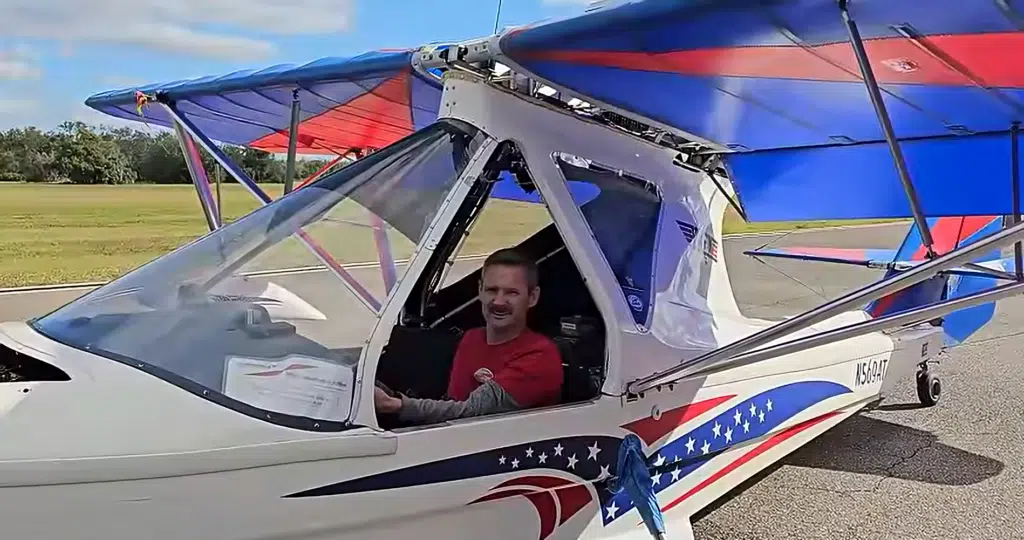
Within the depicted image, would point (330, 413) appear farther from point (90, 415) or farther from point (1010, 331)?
point (1010, 331)

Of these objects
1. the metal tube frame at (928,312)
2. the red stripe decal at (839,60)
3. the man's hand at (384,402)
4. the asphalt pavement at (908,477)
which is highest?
the red stripe decal at (839,60)

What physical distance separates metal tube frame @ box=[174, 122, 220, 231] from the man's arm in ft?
10.5

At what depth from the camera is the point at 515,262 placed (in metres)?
3.07

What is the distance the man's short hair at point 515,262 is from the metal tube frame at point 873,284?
537mm

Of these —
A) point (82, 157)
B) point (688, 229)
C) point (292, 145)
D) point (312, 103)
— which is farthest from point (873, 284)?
point (82, 157)

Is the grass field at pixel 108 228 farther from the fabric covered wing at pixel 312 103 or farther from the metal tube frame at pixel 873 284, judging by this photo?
the metal tube frame at pixel 873 284

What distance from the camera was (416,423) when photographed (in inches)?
107

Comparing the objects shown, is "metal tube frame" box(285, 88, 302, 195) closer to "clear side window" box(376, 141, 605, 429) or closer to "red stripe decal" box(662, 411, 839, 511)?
"clear side window" box(376, 141, 605, 429)

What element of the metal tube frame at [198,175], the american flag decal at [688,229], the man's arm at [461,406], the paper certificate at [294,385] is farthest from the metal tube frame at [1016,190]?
the metal tube frame at [198,175]

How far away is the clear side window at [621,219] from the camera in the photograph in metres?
3.25

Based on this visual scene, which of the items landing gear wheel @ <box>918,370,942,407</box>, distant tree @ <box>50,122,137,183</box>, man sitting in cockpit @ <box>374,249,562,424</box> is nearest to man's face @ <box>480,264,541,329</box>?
man sitting in cockpit @ <box>374,249,562,424</box>

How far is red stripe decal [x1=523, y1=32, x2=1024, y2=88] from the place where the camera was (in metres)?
2.55

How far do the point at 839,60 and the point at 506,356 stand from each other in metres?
1.45

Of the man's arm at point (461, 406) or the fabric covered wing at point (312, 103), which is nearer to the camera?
the man's arm at point (461, 406)
